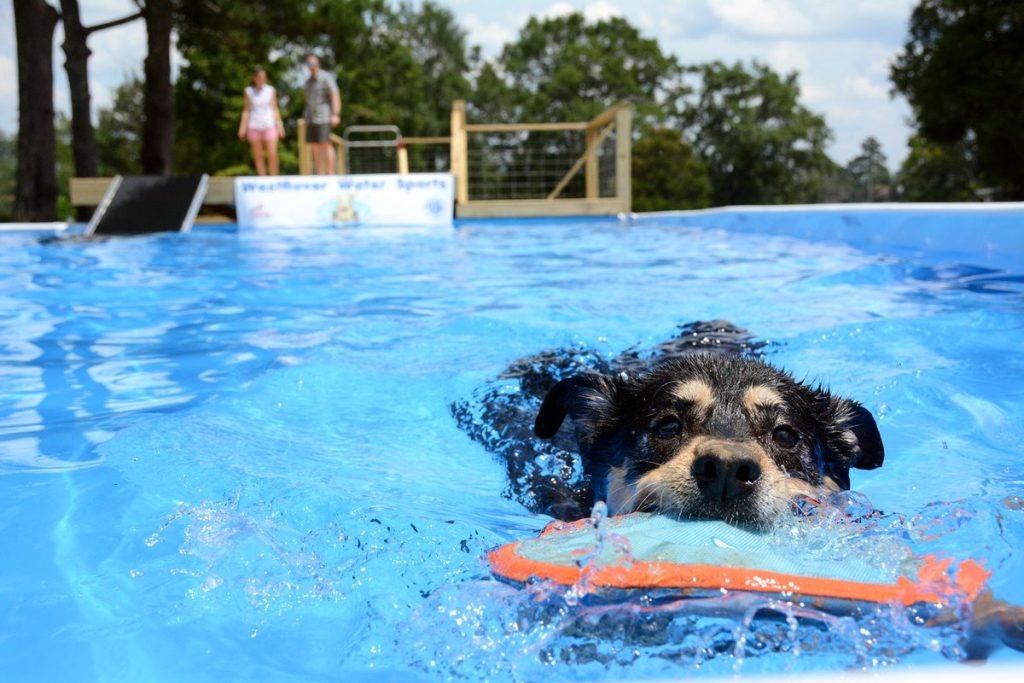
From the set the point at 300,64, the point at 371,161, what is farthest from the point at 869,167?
the point at 371,161

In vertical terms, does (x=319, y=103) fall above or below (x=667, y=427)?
above

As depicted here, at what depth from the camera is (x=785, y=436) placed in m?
2.88

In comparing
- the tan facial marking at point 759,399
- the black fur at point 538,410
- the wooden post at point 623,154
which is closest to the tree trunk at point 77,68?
the wooden post at point 623,154

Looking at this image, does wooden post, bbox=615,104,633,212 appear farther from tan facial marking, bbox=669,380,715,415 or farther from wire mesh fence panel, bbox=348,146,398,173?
tan facial marking, bbox=669,380,715,415

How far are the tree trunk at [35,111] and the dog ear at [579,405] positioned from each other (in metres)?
17.8

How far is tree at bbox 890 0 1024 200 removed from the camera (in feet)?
83.4

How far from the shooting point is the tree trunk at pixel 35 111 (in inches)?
702

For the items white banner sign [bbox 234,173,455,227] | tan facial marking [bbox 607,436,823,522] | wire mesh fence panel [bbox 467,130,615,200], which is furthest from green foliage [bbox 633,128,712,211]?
tan facial marking [bbox 607,436,823,522]

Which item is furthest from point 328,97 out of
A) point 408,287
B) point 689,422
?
point 689,422

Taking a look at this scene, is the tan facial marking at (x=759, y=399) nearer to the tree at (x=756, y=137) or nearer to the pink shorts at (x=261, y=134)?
the pink shorts at (x=261, y=134)

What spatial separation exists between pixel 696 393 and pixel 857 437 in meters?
0.58

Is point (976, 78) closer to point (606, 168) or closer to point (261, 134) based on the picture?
point (606, 168)

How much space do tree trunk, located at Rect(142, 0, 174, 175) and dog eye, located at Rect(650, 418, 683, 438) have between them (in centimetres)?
2129

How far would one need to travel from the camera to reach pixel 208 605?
2.17 meters
